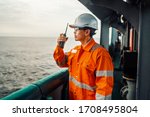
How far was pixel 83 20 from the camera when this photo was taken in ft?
8.59

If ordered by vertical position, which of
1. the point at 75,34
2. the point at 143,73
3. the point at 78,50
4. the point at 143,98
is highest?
the point at 75,34

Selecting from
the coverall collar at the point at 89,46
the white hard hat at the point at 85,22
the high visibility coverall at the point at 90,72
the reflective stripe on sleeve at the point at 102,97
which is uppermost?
the white hard hat at the point at 85,22

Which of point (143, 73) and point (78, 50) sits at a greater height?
point (78, 50)

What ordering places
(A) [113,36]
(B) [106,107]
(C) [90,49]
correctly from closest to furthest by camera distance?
(B) [106,107]
(C) [90,49]
(A) [113,36]

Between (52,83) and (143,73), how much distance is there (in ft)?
3.95

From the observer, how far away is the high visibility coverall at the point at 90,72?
2316 millimetres

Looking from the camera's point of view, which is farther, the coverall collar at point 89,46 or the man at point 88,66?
the coverall collar at point 89,46

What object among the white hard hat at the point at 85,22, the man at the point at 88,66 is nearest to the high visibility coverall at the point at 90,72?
the man at the point at 88,66

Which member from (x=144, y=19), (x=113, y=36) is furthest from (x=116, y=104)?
(x=113, y=36)

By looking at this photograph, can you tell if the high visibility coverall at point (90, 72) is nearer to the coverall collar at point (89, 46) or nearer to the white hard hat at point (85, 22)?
the coverall collar at point (89, 46)

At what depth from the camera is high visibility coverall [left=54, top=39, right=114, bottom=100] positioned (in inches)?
91.2

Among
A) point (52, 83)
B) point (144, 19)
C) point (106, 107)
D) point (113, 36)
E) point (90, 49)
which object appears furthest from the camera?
point (113, 36)

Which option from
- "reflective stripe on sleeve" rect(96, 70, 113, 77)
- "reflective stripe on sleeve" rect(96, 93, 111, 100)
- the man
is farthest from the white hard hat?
"reflective stripe on sleeve" rect(96, 93, 111, 100)

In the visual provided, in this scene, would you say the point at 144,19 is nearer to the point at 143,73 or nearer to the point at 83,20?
the point at 143,73
